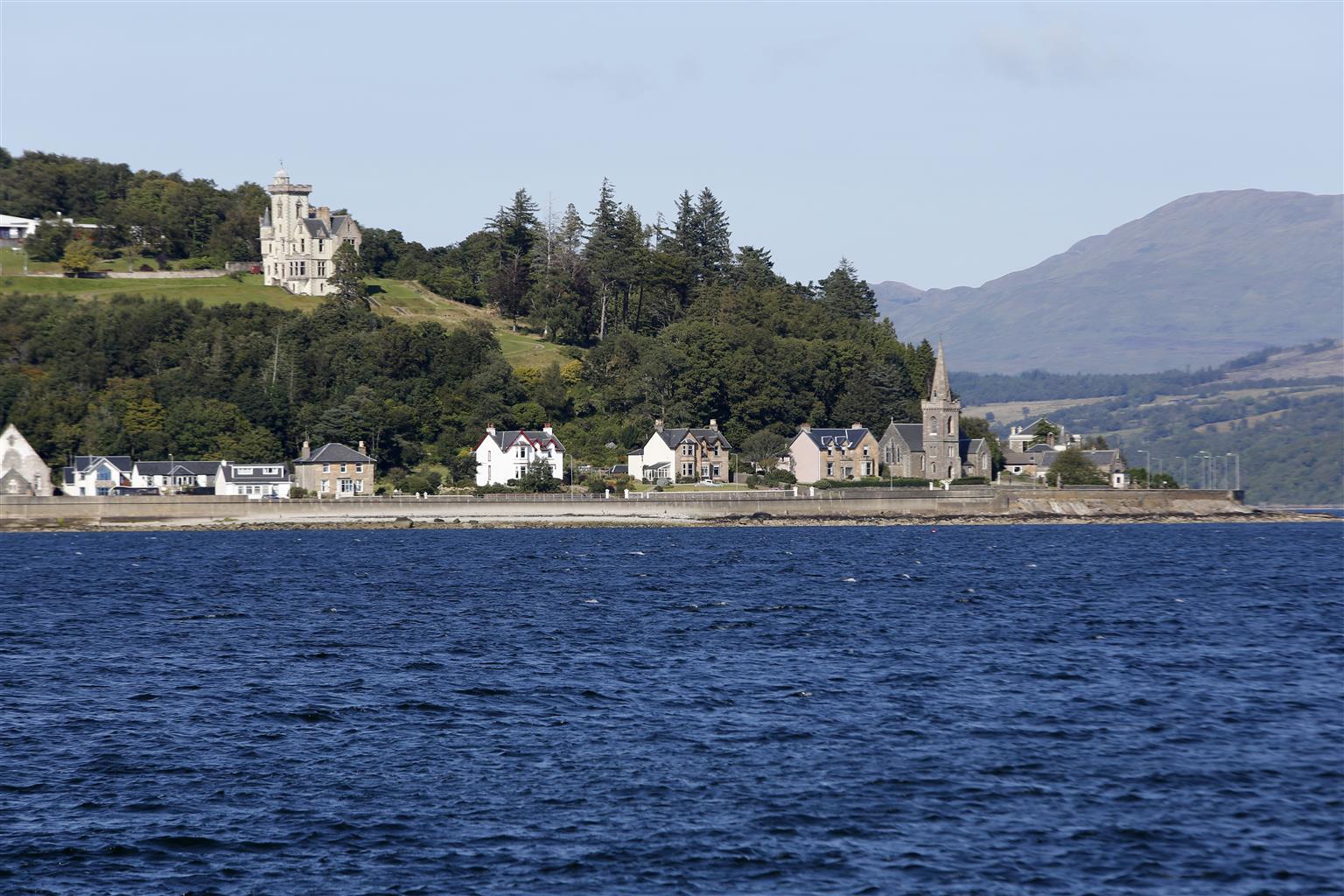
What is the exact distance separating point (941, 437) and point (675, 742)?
109968mm

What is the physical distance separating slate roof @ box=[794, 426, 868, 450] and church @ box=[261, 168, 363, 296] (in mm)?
64967

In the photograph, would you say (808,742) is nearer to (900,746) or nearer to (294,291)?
(900,746)

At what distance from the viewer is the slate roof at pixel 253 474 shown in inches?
4791

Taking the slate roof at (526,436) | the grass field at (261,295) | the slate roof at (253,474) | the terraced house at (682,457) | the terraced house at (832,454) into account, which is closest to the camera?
the slate roof at (253,474)

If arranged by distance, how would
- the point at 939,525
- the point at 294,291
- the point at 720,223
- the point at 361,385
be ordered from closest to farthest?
the point at 939,525, the point at 361,385, the point at 294,291, the point at 720,223

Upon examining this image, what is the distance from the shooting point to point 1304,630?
151 feet

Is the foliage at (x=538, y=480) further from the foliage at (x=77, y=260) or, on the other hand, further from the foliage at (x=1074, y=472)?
the foliage at (x=77, y=260)

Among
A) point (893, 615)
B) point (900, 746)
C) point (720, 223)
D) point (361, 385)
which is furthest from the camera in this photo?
point (720, 223)

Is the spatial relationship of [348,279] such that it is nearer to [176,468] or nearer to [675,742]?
[176,468]

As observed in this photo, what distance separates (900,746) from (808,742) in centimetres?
175

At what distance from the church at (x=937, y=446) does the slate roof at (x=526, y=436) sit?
31636 mm

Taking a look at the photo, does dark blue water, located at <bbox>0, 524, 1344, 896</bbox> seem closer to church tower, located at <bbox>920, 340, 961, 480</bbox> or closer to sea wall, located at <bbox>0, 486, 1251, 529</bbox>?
sea wall, located at <bbox>0, 486, 1251, 529</bbox>

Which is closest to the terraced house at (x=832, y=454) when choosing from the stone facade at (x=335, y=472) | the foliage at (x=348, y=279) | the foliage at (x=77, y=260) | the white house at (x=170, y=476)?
the stone facade at (x=335, y=472)

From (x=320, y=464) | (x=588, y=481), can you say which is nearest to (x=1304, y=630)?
(x=588, y=481)
